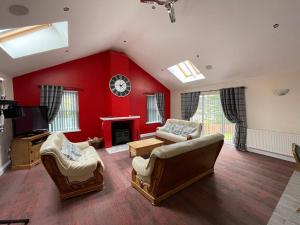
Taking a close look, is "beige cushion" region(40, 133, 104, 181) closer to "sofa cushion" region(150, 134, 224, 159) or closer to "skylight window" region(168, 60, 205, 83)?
"sofa cushion" region(150, 134, 224, 159)

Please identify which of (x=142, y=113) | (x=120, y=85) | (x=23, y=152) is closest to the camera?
(x=23, y=152)

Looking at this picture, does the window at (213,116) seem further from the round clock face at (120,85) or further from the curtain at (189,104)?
the round clock face at (120,85)

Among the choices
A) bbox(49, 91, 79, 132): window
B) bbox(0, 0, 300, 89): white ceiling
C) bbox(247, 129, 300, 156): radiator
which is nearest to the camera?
bbox(0, 0, 300, 89): white ceiling

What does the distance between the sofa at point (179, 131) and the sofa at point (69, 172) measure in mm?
2755

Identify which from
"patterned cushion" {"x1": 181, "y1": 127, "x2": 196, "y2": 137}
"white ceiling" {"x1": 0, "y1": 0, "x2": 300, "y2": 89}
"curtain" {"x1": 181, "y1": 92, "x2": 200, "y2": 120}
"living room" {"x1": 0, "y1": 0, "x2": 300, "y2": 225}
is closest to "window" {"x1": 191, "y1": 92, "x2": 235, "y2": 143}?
"living room" {"x1": 0, "y1": 0, "x2": 300, "y2": 225}

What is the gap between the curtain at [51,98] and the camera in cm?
449

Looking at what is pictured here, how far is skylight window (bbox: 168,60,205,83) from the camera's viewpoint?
581cm

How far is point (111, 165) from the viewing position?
12.2 feet

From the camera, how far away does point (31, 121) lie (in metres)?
3.89

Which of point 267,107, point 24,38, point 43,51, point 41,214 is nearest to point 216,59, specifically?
point 267,107

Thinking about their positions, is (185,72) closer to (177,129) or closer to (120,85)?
(177,129)

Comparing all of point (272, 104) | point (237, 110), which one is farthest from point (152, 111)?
point (272, 104)

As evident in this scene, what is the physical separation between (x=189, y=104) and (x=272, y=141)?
312 centimetres

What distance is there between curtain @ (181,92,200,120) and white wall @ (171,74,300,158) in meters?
1.49
